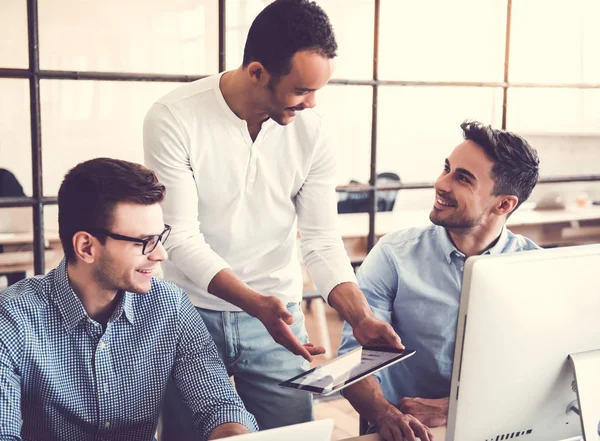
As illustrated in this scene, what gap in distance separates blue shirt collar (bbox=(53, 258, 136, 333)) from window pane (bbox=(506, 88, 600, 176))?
217 centimetres

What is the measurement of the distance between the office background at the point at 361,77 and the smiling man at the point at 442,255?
2.94ft

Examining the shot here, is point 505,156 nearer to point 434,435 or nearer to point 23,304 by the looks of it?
→ point 434,435

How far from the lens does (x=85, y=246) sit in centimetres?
155

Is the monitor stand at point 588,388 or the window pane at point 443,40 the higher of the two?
the window pane at point 443,40

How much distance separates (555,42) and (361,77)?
101 centimetres

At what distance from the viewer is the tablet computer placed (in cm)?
121

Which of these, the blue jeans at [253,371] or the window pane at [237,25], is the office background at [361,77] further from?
the blue jeans at [253,371]

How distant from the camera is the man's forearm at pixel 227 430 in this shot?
1.47 m

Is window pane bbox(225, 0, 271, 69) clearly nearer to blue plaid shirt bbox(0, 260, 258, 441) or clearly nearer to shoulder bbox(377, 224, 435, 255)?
shoulder bbox(377, 224, 435, 255)

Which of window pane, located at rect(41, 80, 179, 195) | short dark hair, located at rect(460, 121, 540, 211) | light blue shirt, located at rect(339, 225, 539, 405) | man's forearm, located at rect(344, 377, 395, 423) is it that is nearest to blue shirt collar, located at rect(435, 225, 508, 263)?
light blue shirt, located at rect(339, 225, 539, 405)

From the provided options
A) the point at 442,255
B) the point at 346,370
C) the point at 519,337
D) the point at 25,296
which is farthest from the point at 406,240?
the point at 25,296

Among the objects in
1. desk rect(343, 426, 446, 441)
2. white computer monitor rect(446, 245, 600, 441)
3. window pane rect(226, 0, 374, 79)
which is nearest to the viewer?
white computer monitor rect(446, 245, 600, 441)

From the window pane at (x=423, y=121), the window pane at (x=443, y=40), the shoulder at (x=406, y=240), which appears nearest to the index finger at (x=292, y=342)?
the shoulder at (x=406, y=240)

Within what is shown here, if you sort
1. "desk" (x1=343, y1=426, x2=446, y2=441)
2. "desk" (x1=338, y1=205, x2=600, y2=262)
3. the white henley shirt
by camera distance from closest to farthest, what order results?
1. "desk" (x1=343, y1=426, x2=446, y2=441)
2. the white henley shirt
3. "desk" (x1=338, y1=205, x2=600, y2=262)
